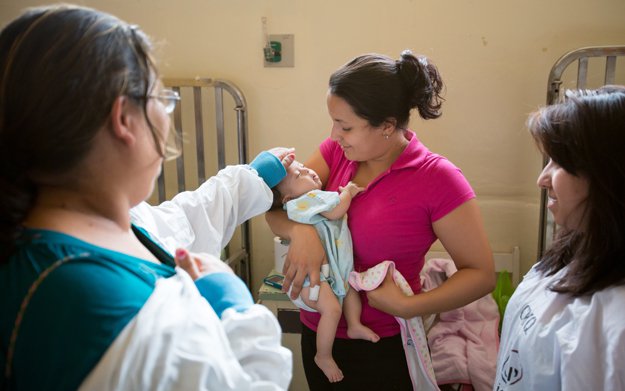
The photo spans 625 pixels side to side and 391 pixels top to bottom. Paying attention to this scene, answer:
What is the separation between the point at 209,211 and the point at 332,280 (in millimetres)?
428

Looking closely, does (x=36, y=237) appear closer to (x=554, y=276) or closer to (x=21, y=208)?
(x=21, y=208)

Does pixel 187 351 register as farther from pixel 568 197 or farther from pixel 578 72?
pixel 578 72

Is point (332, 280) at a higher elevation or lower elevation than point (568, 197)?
lower

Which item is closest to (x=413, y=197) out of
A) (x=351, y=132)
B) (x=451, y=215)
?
(x=451, y=215)

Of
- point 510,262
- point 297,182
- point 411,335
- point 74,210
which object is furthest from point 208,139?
point 74,210

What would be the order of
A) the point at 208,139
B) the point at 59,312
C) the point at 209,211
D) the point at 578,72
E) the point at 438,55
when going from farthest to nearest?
the point at 208,139
the point at 438,55
the point at 578,72
the point at 209,211
the point at 59,312

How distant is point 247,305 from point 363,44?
184cm

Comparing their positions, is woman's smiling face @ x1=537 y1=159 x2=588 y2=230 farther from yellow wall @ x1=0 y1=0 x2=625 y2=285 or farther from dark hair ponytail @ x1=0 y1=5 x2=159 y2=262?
yellow wall @ x1=0 y1=0 x2=625 y2=285

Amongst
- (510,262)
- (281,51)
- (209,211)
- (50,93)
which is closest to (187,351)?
(50,93)

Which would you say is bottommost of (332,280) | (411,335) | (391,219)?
(411,335)

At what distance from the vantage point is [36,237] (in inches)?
24.1

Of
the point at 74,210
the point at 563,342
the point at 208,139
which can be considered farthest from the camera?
the point at 208,139

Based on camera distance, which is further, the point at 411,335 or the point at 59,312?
the point at 411,335

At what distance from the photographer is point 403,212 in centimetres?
128
